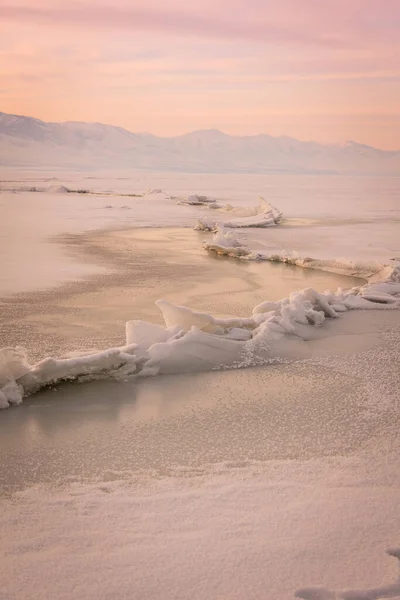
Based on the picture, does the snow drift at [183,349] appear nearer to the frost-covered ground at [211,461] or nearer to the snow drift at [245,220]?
the frost-covered ground at [211,461]

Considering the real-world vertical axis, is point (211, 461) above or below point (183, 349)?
below

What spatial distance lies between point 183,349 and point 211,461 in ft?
4.59

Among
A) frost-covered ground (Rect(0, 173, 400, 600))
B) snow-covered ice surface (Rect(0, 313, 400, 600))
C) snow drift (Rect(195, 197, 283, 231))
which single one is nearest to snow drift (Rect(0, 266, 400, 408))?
frost-covered ground (Rect(0, 173, 400, 600))

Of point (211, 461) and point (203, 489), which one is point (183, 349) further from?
point (203, 489)

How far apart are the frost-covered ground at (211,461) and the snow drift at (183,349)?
0.01 meters

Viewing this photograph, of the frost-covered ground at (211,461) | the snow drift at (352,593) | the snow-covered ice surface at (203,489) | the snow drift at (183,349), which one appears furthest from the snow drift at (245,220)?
the snow drift at (352,593)

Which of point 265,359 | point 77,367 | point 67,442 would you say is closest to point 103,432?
point 67,442

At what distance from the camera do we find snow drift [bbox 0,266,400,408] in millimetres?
3600

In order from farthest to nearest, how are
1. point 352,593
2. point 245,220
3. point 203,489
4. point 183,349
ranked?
1. point 245,220
2. point 183,349
3. point 203,489
4. point 352,593

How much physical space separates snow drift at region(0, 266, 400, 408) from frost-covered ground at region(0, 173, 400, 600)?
0.01 m

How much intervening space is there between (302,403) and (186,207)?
1704 cm

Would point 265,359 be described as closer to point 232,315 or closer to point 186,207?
point 232,315

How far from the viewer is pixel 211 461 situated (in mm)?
2828

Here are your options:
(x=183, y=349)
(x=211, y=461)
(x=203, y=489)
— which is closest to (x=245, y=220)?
(x=183, y=349)
